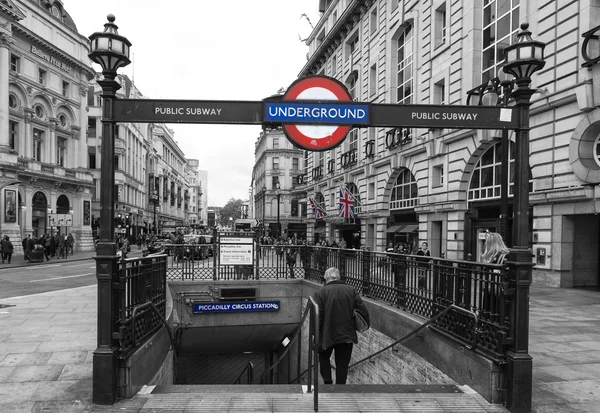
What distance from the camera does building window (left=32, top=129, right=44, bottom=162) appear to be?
4019 centimetres

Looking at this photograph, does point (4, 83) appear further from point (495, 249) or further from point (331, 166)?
point (495, 249)

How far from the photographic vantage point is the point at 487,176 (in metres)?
19.7

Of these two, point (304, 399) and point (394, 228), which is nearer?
point (304, 399)

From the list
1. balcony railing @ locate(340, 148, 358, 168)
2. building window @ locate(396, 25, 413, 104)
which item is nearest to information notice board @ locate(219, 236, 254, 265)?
building window @ locate(396, 25, 413, 104)

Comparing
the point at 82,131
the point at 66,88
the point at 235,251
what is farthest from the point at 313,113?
the point at 82,131

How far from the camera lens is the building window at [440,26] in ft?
76.9

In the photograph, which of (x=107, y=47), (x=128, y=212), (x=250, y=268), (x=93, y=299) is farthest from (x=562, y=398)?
(x=128, y=212)

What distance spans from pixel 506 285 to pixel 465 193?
16.5 m

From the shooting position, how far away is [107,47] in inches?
206

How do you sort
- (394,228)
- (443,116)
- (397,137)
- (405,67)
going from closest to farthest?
(443,116) → (397,137) → (405,67) → (394,228)

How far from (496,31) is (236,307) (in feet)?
49.4

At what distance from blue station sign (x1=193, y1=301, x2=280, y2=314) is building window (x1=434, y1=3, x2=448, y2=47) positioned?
52.7ft

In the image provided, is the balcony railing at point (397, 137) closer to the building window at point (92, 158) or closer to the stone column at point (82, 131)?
the stone column at point (82, 131)

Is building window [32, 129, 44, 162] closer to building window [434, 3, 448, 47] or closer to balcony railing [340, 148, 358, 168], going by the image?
balcony railing [340, 148, 358, 168]
